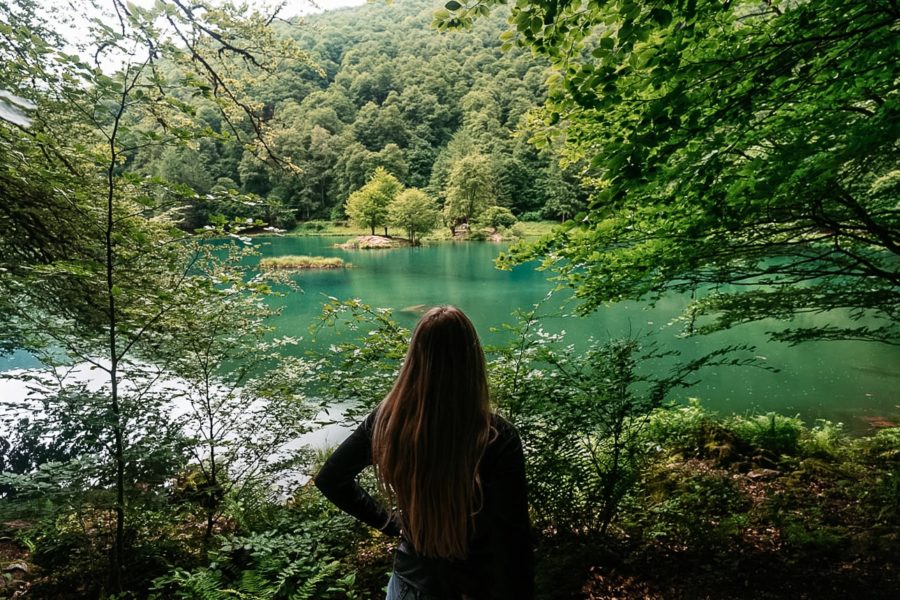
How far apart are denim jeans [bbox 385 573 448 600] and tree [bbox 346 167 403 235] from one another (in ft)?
173

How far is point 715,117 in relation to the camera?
7.49ft

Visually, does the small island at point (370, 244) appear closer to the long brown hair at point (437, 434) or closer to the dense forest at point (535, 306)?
the dense forest at point (535, 306)

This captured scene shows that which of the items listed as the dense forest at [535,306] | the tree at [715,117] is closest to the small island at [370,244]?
the dense forest at [535,306]

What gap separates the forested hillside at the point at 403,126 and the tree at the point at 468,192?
12.4 inches

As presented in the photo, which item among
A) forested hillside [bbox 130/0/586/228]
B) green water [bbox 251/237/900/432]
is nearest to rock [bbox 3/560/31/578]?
green water [bbox 251/237/900/432]

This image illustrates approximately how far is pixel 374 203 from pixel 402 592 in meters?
53.7

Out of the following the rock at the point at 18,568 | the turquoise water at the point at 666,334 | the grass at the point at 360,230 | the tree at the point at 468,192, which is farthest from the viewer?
the tree at the point at 468,192

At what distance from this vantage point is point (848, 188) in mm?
3467

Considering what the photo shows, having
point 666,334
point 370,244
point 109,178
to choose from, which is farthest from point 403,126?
point 109,178

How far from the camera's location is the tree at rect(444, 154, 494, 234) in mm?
54312

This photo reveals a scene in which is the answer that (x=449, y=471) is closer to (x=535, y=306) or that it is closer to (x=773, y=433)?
(x=535, y=306)

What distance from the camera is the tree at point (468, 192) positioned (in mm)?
54312

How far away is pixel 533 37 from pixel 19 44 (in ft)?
10.4

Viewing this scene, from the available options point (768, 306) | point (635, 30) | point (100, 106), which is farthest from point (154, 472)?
point (768, 306)
